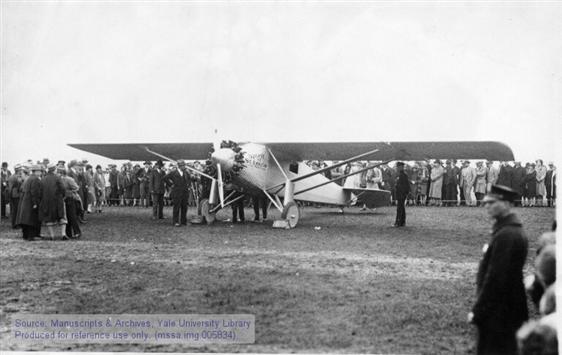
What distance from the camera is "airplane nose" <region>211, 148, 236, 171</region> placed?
1430cm

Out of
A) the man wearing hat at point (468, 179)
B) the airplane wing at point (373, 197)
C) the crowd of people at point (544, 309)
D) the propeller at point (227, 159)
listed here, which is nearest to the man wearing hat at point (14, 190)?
the propeller at point (227, 159)

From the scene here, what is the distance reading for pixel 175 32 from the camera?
8906 millimetres

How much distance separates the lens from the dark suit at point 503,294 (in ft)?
12.6

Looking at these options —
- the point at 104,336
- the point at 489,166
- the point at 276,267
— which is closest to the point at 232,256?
the point at 276,267

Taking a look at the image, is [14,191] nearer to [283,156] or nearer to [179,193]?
[179,193]

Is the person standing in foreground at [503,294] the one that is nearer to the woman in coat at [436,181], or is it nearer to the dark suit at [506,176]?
the dark suit at [506,176]

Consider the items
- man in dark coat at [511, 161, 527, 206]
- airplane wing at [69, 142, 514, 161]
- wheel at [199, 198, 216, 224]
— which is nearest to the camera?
airplane wing at [69, 142, 514, 161]

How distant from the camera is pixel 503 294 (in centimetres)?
387

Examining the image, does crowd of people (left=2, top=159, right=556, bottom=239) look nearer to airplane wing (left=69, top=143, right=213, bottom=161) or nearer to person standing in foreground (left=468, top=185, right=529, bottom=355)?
airplane wing (left=69, top=143, right=213, bottom=161)

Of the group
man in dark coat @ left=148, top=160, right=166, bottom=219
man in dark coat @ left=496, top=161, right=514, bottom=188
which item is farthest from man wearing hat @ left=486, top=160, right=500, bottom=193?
man in dark coat @ left=148, top=160, right=166, bottom=219

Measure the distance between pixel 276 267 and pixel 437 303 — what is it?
9.26 ft

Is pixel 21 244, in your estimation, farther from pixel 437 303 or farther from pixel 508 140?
pixel 508 140

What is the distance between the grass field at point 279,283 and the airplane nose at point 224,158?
2439 millimetres

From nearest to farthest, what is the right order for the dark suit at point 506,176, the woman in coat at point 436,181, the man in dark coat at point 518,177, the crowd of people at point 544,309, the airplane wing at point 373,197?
the crowd of people at point 544,309
the airplane wing at point 373,197
the man in dark coat at point 518,177
the dark suit at point 506,176
the woman in coat at point 436,181
